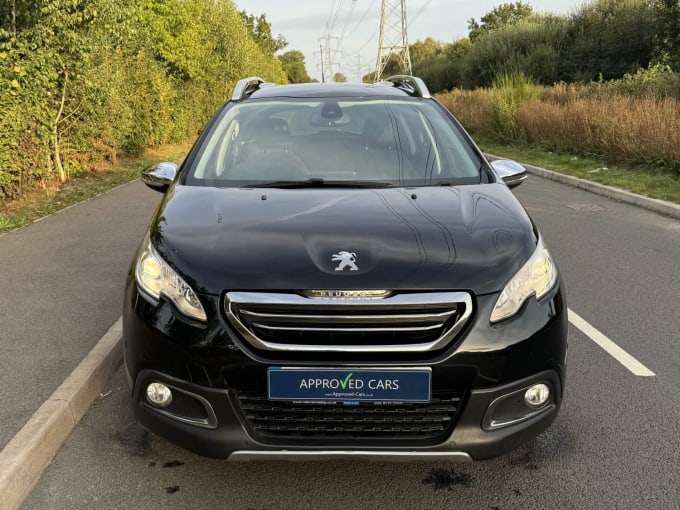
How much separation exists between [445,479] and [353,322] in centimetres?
93

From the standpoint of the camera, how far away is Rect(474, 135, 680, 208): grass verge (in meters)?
10.0

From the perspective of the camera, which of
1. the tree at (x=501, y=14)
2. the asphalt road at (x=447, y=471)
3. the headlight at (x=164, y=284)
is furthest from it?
the tree at (x=501, y=14)

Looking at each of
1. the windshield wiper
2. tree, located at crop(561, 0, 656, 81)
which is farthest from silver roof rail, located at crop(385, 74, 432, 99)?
tree, located at crop(561, 0, 656, 81)

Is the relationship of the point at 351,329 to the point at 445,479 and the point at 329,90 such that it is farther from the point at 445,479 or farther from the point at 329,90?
the point at 329,90

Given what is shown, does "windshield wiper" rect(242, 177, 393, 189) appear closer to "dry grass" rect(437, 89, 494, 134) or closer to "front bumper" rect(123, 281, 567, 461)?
"front bumper" rect(123, 281, 567, 461)

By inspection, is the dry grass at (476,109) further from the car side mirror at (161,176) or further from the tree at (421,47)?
the tree at (421,47)

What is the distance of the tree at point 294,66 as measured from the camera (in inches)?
4623

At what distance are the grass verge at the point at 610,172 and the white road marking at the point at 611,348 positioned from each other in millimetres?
5384

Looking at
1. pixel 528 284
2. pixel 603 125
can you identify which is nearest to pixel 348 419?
pixel 528 284

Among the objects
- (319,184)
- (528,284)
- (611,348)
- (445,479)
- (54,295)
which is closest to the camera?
(528,284)

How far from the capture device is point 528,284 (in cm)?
250

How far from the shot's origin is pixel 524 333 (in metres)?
2.40

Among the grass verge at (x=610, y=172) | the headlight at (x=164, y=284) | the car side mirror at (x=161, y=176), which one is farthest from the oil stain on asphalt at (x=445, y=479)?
the grass verge at (x=610, y=172)

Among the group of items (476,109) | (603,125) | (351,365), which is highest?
(351,365)
